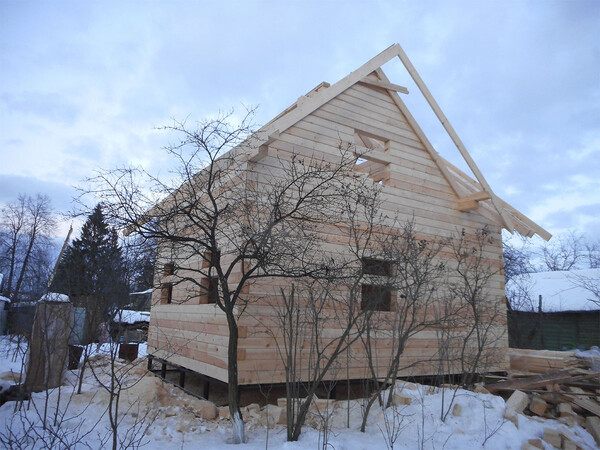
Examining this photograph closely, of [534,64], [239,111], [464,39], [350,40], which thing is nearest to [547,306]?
[534,64]

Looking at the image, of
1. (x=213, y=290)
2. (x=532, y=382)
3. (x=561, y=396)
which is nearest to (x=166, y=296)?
(x=213, y=290)

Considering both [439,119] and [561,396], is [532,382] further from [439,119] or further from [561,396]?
[439,119]

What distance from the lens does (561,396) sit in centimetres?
722

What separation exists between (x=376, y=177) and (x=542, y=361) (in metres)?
6.13

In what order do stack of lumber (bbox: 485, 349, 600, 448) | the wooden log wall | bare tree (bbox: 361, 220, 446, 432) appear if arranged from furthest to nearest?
the wooden log wall → stack of lumber (bbox: 485, 349, 600, 448) → bare tree (bbox: 361, 220, 446, 432)

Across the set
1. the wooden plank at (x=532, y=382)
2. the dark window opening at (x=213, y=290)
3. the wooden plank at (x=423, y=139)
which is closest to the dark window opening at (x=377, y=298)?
the dark window opening at (x=213, y=290)

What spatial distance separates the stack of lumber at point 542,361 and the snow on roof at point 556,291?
937 cm

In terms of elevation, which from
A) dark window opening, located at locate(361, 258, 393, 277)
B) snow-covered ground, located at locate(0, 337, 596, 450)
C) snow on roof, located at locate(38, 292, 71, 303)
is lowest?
snow-covered ground, located at locate(0, 337, 596, 450)

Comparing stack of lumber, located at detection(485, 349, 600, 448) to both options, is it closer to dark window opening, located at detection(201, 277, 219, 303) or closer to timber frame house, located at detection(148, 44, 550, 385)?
timber frame house, located at detection(148, 44, 550, 385)

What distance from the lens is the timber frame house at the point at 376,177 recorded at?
25.2 feet

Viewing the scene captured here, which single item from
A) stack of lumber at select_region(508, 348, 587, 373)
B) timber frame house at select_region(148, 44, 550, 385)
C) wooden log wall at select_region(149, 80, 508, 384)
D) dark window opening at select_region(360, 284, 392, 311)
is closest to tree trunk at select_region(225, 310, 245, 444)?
wooden log wall at select_region(149, 80, 508, 384)

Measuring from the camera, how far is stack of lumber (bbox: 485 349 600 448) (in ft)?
20.7

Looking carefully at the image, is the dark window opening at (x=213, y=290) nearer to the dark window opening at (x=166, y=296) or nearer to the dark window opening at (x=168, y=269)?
the dark window opening at (x=168, y=269)

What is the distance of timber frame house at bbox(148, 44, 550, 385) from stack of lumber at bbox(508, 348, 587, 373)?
0.80 meters
